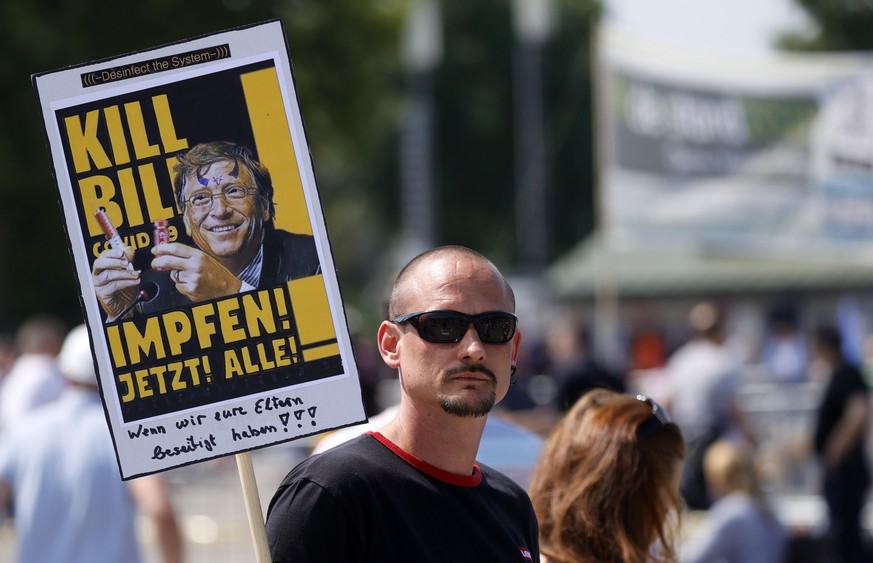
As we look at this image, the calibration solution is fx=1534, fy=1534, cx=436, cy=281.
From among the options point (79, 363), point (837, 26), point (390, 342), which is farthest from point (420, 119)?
point (390, 342)

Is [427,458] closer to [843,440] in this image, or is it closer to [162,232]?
[162,232]

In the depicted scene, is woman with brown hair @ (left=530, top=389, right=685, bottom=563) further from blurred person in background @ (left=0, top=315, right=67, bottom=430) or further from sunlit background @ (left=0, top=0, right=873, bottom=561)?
blurred person in background @ (left=0, top=315, right=67, bottom=430)

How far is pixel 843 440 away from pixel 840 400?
0.27 metres

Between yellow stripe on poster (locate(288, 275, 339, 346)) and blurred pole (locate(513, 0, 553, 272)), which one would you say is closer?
yellow stripe on poster (locate(288, 275, 339, 346))

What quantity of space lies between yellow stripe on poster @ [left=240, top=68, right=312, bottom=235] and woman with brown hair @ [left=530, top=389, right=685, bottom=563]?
50.4 inches

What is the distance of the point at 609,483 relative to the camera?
3811 mm

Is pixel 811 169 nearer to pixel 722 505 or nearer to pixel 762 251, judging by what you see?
pixel 762 251

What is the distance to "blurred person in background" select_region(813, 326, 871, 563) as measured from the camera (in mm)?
10125

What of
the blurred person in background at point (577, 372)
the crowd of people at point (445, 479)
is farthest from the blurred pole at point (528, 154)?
the crowd of people at point (445, 479)

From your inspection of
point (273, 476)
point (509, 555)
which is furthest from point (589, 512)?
point (273, 476)

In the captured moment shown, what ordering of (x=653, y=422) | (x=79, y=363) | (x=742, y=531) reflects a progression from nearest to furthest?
(x=653, y=422), (x=79, y=363), (x=742, y=531)

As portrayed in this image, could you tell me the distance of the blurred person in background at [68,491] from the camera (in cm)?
562

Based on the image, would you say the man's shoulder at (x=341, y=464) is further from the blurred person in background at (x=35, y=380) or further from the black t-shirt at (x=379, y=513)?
the blurred person in background at (x=35, y=380)

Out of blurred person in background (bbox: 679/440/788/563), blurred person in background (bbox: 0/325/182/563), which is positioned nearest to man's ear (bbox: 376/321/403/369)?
blurred person in background (bbox: 0/325/182/563)
